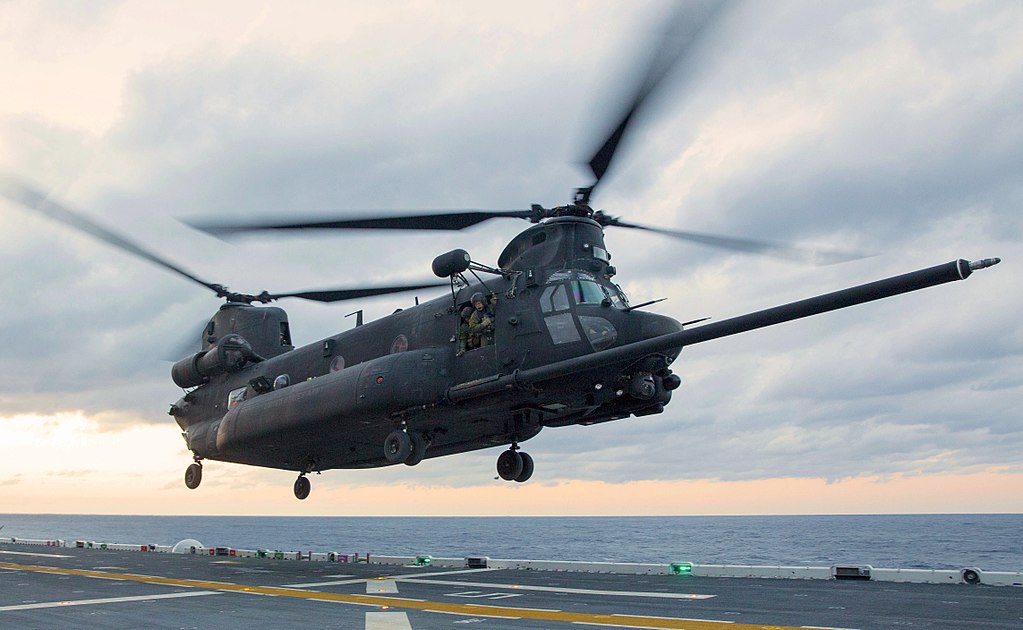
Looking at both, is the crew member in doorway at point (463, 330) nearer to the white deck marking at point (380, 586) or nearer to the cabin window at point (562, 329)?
the cabin window at point (562, 329)

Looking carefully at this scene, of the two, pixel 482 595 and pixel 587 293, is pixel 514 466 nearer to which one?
pixel 482 595

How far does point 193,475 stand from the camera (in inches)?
1029

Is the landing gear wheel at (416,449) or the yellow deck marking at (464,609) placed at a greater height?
the landing gear wheel at (416,449)

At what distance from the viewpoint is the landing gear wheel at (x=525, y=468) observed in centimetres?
2047

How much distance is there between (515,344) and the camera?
17.4 meters

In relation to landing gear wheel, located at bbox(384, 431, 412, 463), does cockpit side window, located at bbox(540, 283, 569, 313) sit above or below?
above

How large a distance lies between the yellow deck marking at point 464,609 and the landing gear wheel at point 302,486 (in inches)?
174

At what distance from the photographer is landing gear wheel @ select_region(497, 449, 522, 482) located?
67.1 feet

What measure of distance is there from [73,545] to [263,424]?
35004mm

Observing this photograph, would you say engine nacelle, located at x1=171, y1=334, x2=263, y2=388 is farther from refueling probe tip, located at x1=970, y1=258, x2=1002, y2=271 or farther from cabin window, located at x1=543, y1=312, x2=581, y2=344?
refueling probe tip, located at x1=970, y1=258, x2=1002, y2=271

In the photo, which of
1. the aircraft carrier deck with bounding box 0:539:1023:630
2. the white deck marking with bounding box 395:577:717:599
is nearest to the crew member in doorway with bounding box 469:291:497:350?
the aircraft carrier deck with bounding box 0:539:1023:630

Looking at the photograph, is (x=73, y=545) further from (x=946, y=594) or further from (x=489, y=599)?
(x=946, y=594)

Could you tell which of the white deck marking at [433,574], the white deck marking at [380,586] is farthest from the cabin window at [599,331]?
the white deck marking at [433,574]

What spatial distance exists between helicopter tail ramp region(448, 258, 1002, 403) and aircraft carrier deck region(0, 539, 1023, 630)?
4.45 m
